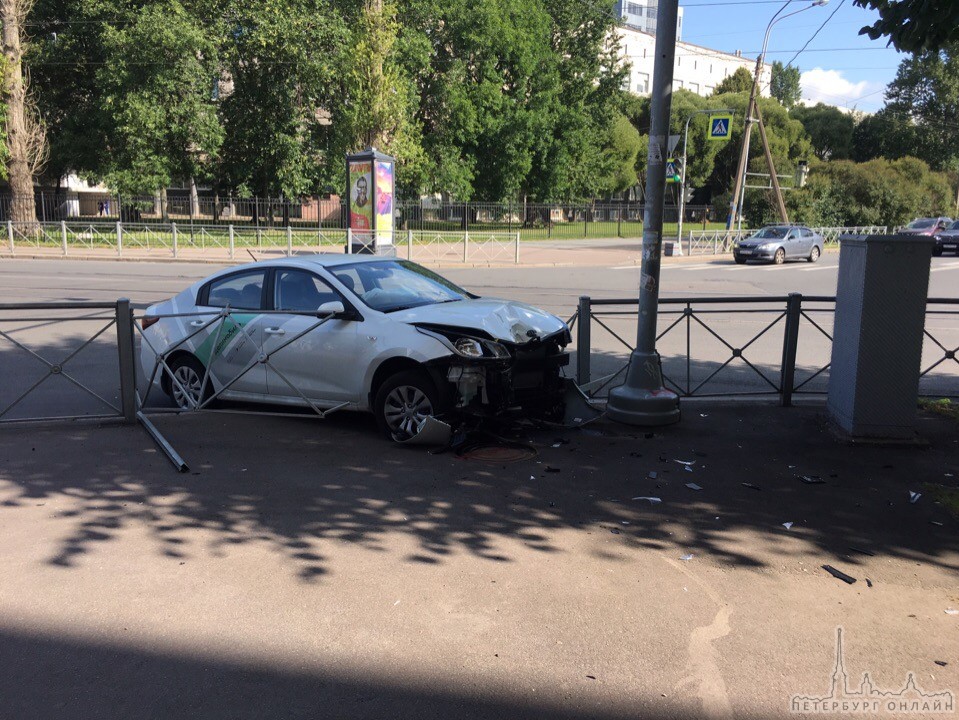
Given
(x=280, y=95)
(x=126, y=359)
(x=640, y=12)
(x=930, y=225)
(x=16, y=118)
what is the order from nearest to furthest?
(x=126, y=359)
(x=16, y=118)
(x=280, y=95)
(x=930, y=225)
(x=640, y=12)

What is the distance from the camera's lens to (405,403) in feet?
21.3

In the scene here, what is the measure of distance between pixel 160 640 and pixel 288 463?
255 centimetres

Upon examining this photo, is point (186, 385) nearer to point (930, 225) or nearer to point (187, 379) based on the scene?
point (187, 379)

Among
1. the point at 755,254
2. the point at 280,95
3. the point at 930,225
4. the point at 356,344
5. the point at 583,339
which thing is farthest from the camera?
the point at 930,225

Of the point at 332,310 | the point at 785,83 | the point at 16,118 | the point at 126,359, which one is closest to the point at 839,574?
the point at 332,310

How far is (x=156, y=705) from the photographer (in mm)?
3111

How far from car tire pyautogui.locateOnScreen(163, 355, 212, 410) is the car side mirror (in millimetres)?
1681

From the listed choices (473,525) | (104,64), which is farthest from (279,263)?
(104,64)

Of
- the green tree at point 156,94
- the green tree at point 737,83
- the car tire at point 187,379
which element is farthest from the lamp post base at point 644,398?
the green tree at point 737,83

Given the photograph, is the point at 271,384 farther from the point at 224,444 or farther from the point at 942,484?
the point at 942,484

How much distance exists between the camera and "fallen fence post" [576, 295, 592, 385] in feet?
26.0

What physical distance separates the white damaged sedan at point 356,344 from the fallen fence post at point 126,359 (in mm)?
541

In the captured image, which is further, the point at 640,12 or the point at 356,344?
the point at 640,12

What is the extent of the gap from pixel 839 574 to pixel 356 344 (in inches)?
159
